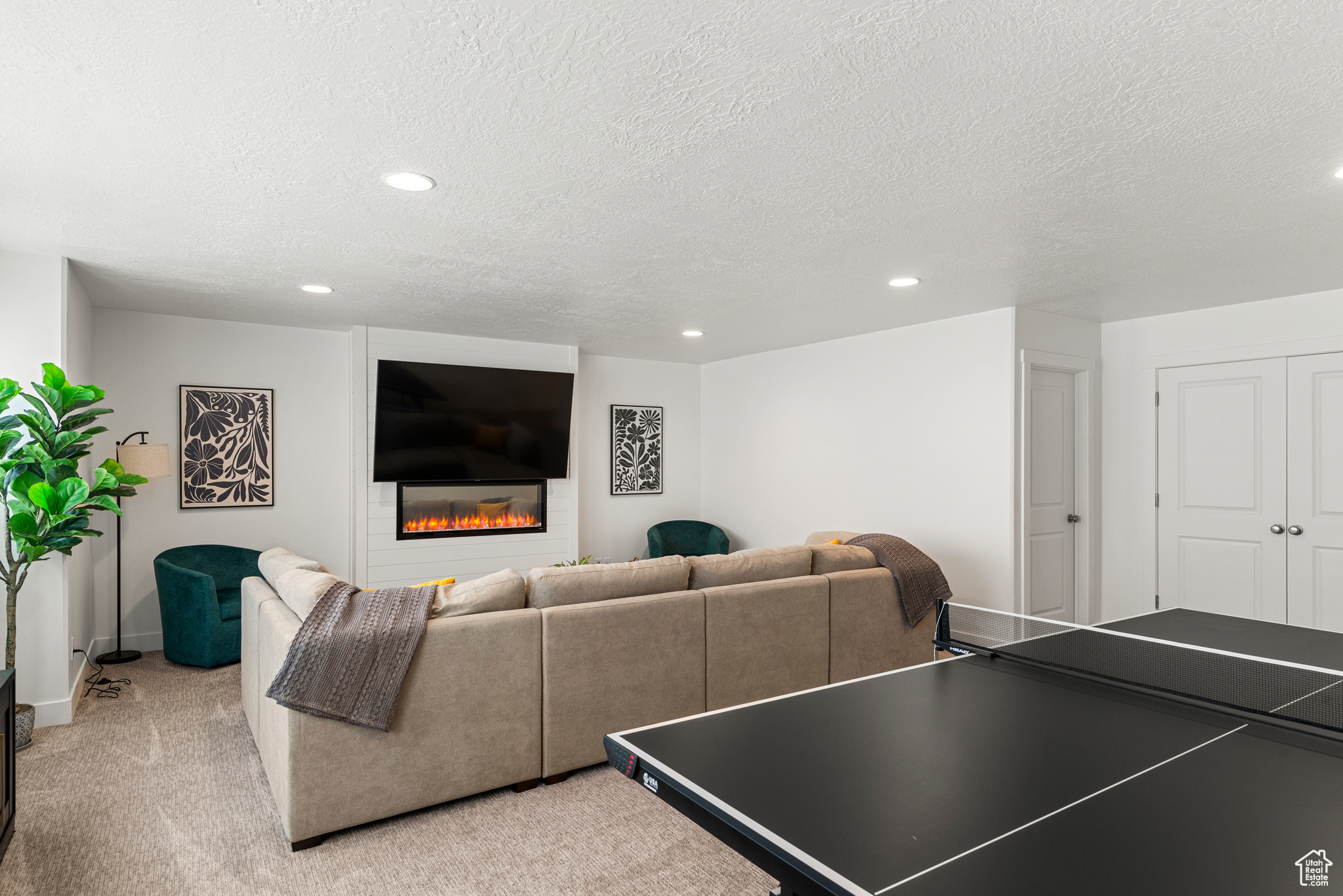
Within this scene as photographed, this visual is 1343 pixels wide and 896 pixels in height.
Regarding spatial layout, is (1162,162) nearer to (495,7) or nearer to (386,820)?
(495,7)

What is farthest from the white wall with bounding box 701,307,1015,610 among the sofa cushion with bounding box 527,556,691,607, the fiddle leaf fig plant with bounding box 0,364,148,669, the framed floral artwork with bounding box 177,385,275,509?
the fiddle leaf fig plant with bounding box 0,364,148,669

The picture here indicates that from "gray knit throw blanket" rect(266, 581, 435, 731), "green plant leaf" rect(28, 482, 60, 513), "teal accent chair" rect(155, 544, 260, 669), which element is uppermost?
"green plant leaf" rect(28, 482, 60, 513)

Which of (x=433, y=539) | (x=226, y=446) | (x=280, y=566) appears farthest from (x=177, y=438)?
(x=280, y=566)

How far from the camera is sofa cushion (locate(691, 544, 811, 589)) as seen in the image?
3.54 metres

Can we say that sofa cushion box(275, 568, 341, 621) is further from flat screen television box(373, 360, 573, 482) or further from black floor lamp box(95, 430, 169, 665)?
flat screen television box(373, 360, 573, 482)

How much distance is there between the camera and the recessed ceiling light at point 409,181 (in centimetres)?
263

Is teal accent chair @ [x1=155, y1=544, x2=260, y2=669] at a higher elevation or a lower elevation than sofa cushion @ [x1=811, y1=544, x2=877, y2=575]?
lower

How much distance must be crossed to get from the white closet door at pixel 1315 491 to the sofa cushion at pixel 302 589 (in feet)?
17.5

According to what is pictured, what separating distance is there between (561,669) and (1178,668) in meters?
2.12

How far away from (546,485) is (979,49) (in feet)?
17.8

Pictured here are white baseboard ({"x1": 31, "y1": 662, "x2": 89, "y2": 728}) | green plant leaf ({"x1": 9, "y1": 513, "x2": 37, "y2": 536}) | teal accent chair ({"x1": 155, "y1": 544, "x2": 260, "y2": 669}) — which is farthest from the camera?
teal accent chair ({"x1": 155, "y1": 544, "x2": 260, "y2": 669})

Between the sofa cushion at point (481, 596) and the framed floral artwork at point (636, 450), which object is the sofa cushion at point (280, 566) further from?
the framed floral artwork at point (636, 450)

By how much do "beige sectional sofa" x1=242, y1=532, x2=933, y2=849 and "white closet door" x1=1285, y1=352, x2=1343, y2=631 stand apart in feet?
8.72

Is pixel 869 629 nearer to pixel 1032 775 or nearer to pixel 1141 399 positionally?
pixel 1032 775
